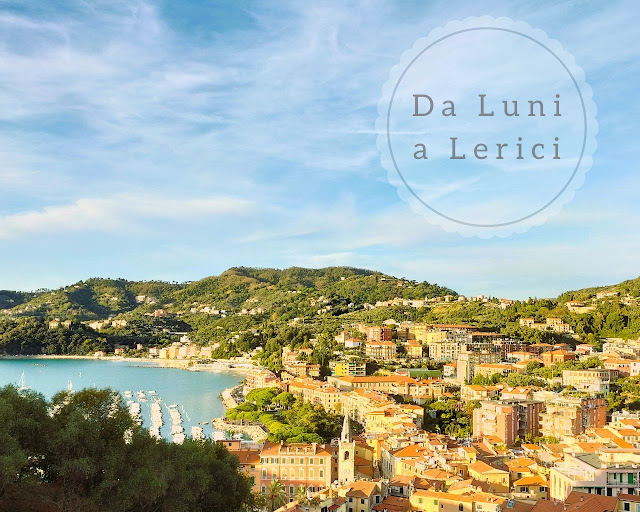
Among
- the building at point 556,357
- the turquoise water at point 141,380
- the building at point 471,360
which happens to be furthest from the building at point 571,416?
the turquoise water at point 141,380

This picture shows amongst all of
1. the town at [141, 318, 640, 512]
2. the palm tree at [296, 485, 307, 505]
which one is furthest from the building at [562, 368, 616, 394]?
the palm tree at [296, 485, 307, 505]

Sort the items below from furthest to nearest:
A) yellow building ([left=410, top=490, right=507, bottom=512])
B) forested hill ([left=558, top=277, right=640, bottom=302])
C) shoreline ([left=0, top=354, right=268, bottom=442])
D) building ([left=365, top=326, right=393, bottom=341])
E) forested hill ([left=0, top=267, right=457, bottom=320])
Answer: forested hill ([left=0, top=267, right=457, bottom=320]) < forested hill ([left=558, top=277, right=640, bottom=302]) < building ([left=365, top=326, right=393, bottom=341]) < shoreline ([left=0, top=354, right=268, bottom=442]) < yellow building ([left=410, top=490, right=507, bottom=512])

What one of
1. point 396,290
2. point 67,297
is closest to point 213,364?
point 396,290

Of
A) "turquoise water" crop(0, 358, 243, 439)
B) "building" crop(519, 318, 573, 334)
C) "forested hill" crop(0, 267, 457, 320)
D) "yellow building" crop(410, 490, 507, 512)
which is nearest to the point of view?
"yellow building" crop(410, 490, 507, 512)

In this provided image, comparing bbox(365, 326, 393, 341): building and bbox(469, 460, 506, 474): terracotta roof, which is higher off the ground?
bbox(365, 326, 393, 341): building

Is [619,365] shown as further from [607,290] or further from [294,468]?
[607,290]

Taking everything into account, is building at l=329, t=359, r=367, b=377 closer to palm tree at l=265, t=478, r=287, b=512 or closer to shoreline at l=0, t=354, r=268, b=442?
shoreline at l=0, t=354, r=268, b=442

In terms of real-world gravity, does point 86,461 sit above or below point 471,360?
Result: below

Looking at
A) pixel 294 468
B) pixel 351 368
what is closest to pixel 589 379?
pixel 351 368
